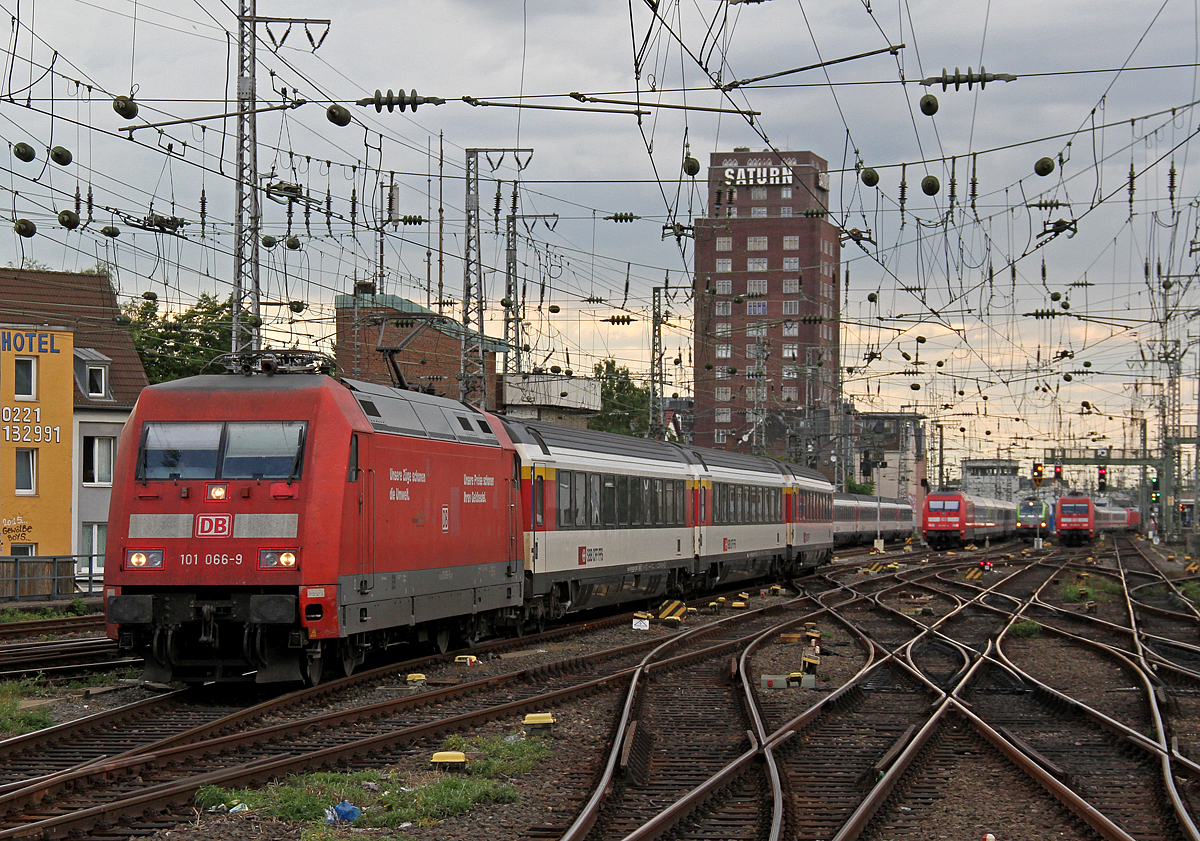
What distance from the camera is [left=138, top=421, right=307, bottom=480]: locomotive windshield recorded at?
13914mm

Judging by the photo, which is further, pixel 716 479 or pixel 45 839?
pixel 716 479

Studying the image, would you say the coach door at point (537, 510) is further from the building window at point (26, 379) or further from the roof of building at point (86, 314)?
the roof of building at point (86, 314)

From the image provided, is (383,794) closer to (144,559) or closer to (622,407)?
(144,559)

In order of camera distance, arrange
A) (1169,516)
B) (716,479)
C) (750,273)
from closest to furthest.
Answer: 1. (716,479)
2. (1169,516)
3. (750,273)

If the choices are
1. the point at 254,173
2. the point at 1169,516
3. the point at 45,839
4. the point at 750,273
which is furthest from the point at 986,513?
the point at 45,839

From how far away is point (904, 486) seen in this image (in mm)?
116875

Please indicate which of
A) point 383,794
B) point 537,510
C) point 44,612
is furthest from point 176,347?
point 383,794

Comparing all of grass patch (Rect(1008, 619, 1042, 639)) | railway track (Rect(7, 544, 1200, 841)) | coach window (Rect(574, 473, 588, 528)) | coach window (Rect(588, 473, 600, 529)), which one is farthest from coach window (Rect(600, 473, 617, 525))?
grass patch (Rect(1008, 619, 1042, 639))

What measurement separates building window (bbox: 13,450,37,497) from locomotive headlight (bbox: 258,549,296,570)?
2779 cm

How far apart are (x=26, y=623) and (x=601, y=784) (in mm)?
16847

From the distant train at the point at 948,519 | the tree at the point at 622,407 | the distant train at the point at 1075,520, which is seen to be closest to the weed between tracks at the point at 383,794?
the distant train at the point at 948,519

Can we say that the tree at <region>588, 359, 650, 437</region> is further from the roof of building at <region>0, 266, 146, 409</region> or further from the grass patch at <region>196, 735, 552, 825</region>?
the grass patch at <region>196, 735, 552, 825</region>

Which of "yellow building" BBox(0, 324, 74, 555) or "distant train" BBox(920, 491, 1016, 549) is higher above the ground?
"yellow building" BBox(0, 324, 74, 555)

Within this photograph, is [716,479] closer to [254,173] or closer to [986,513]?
[254,173]
